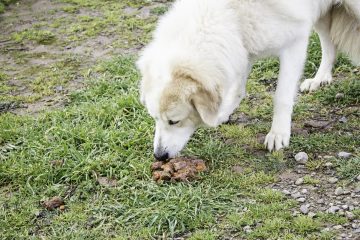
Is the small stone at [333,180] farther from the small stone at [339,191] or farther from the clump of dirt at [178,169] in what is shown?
the clump of dirt at [178,169]

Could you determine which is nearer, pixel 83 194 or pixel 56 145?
pixel 83 194

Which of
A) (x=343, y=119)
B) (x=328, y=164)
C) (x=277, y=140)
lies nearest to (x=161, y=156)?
(x=277, y=140)

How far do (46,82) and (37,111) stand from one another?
0.66 metres

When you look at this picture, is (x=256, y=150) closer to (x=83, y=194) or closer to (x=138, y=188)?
(x=138, y=188)

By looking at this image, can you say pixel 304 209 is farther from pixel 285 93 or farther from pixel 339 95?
pixel 339 95

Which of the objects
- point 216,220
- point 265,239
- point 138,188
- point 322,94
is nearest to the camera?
point 265,239

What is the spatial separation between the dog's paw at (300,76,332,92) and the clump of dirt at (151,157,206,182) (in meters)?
1.55

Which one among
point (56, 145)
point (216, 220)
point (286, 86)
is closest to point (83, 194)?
point (56, 145)

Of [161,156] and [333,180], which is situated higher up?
[161,156]

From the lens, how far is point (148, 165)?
3.98 m

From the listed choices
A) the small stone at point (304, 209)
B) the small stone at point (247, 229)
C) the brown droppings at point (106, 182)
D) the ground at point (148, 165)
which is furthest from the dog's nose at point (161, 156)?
the small stone at point (304, 209)

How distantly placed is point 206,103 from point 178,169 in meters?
0.55

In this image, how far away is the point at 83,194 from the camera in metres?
3.80

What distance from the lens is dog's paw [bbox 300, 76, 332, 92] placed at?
5.02 m
